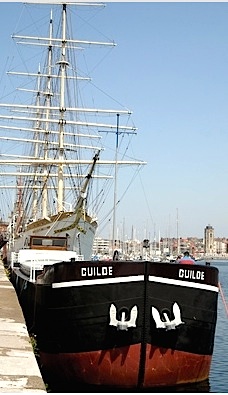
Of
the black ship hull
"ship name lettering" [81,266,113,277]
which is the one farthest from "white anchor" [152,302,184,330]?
"ship name lettering" [81,266,113,277]

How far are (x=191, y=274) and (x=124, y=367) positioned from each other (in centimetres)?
244

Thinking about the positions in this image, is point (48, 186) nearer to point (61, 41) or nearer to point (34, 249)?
point (61, 41)

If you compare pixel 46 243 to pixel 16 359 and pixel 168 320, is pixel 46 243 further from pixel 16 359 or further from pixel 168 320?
pixel 16 359

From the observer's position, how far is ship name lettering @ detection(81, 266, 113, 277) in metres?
12.7

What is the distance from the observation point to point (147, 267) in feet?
41.9

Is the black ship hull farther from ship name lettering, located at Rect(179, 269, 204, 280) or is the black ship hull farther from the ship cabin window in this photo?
the ship cabin window

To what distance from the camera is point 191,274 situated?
13219 mm

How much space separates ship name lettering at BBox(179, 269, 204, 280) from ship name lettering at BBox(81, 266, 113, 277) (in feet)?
5.15

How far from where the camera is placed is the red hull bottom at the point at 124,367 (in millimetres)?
12680

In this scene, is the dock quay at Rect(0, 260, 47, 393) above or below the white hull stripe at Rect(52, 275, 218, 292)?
below

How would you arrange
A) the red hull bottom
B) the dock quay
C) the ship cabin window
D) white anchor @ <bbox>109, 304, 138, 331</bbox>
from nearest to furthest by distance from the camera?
the dock quay
white anchor @ <bbox>109, 304, 138, 331</bbox>
the red hull bottom
the ship cabin window

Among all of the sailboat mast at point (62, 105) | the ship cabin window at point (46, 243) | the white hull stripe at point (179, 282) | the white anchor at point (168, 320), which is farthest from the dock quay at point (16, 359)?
the sailboat mast at point (62, 105)

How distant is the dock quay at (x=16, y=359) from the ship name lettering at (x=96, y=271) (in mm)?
1718

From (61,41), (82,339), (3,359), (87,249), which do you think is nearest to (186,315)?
(82,339)
